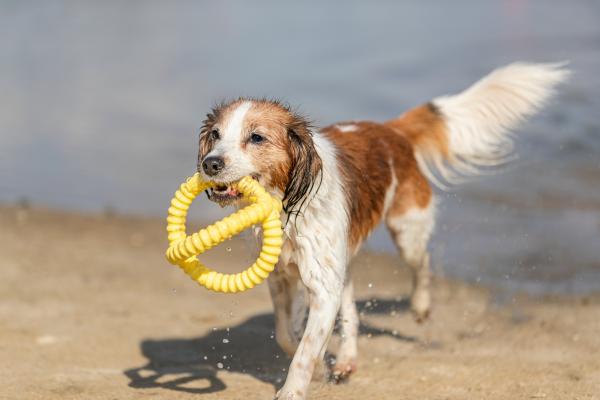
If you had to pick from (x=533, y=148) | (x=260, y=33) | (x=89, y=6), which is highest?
(x=89, y=6)

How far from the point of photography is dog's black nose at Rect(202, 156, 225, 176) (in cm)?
454

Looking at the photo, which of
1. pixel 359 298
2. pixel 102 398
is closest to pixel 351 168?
pixel 102 398

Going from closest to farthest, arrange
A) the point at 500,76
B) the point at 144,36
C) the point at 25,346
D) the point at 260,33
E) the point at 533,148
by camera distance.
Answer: the point at 25,346 → the point at 500,76 → the point at 533,148 → the point at 260,33 → the point at 144,36

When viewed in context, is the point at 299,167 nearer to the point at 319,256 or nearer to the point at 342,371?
the point at 319,256

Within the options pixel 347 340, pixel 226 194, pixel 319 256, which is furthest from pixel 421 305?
pixel 226 194

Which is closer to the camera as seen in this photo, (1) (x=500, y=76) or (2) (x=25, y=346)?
(2) (x=25, y=346)

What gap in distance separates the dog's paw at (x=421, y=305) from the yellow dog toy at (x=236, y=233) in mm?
2259

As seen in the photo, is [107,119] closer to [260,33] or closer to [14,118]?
[14,118]

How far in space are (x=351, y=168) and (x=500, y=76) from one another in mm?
2006

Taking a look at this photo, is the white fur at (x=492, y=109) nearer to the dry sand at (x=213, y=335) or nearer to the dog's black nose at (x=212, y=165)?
the dry sand at (x=213, y=335)

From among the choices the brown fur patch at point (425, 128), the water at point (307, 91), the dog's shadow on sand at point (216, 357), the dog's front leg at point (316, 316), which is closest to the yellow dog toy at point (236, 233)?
the dog's front leg at point (316, 316)

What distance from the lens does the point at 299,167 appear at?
487cm

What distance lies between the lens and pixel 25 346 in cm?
616

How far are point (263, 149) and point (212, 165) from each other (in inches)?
13.7
